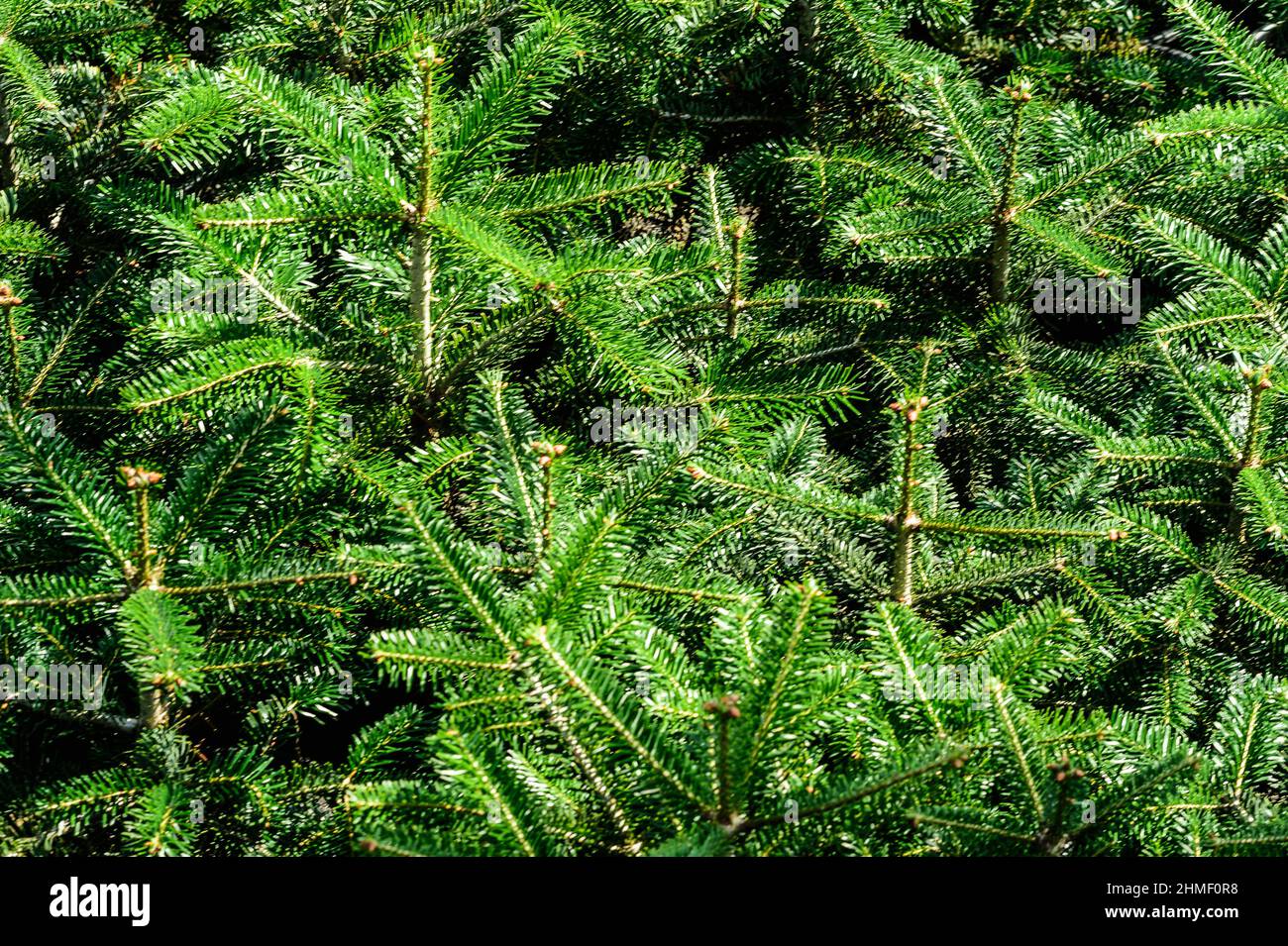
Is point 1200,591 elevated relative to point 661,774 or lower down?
elevated

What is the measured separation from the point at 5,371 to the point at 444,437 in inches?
30.1

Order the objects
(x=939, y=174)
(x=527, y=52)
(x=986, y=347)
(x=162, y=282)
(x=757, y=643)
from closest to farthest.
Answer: (x=757, y=643)
(x=527, y=52)
(x=162, y=282)
(x=986, y=347)
(x=939, y=174)

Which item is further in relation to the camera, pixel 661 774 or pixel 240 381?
pixel 240 381

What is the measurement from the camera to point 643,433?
2.02 m

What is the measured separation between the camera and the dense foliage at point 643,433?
157 cm

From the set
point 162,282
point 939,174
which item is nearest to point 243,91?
point 162,282

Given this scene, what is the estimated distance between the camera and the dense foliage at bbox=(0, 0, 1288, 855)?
1.57m

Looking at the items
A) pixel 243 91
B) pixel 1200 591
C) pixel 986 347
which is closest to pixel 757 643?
pixel 1200 591

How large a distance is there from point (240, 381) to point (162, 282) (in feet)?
1.44

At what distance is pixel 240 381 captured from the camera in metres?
1.94

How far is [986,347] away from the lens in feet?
8.09
